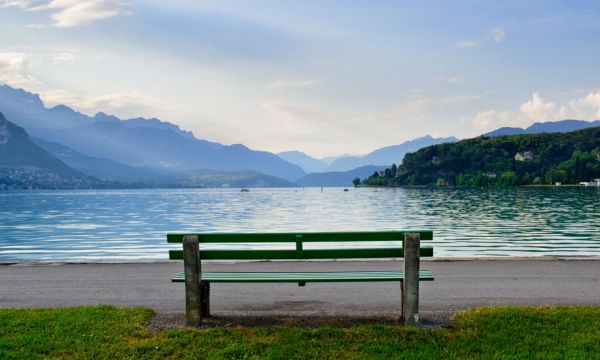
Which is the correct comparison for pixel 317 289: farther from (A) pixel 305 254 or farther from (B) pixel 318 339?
(B) pixel 318 339

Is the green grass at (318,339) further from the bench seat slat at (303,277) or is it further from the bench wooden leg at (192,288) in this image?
the bench seat slat at (303,277)

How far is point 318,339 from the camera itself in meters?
8.79

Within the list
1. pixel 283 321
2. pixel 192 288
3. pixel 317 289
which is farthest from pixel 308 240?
pixel 317 289

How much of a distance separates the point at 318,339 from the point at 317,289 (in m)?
4.37

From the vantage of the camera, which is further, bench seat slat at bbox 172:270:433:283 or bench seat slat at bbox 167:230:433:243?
bench seat slat at bbox 172:270:433:283

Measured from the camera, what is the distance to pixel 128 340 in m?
8.81

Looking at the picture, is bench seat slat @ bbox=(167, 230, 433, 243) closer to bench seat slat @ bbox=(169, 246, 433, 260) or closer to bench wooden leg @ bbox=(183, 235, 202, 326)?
bench seat slat @ bbox=(169, 246, 433, 260)

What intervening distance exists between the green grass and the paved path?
3.65ft

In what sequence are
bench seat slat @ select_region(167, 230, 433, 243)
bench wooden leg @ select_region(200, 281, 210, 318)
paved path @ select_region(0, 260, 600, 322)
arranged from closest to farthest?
1. bench seat slat @ select_region(167, 230, 433, 243)
2. bench wooden leg @ select_region(200, 281, 210, 318)
3. paved path @ select_region(0, 260, 600, 322)

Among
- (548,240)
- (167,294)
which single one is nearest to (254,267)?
(167,294)

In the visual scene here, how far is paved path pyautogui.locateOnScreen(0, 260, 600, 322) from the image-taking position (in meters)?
11.3

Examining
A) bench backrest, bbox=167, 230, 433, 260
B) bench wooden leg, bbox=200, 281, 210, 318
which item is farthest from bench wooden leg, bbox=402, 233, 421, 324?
bench wooden leg, bbox=200, 281, 210, 318

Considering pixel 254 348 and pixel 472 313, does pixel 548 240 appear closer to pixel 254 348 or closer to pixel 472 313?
pixel 472 313

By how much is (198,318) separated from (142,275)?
6.07m
